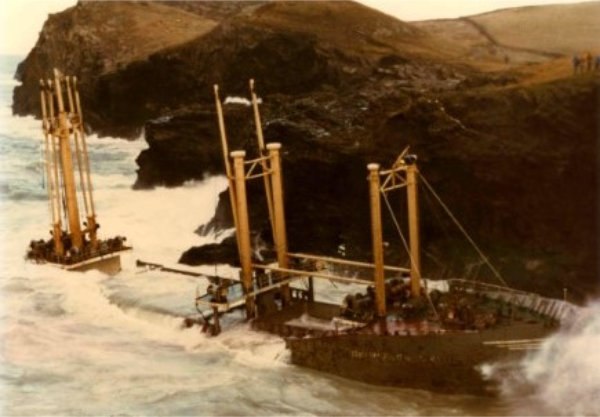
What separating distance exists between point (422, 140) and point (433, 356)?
1092 cm

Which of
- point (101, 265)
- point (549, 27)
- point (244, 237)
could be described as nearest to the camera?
point (244, 237)

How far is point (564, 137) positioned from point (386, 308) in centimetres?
938

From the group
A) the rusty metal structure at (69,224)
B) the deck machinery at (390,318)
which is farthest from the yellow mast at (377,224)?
the rusty metal structure at (69,224)

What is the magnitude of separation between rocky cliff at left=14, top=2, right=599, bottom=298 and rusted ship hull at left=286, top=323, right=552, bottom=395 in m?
8.00

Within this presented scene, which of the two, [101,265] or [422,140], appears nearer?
[101,265]

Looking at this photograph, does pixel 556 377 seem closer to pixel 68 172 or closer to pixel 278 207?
pixel 278 207

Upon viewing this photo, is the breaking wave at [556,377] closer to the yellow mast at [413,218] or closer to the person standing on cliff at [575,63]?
the yellow mast at [413,218]

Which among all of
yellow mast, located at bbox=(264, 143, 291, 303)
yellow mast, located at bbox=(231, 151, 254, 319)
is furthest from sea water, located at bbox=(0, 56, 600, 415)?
yellow mast, located at bbox=(264, 143, 291, 303)

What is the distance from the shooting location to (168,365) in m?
14.4

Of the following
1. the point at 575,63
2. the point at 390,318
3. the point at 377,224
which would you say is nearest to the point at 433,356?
the point at 390,318

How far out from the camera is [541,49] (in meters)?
28.2

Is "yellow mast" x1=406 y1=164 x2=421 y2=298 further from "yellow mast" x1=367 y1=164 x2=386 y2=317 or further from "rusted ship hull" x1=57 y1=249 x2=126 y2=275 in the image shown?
"rusted ship hull" x1=57 y1=249 x2=126 y2=275

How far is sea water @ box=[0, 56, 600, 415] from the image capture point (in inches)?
488

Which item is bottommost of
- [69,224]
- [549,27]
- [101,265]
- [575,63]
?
[101,265]
